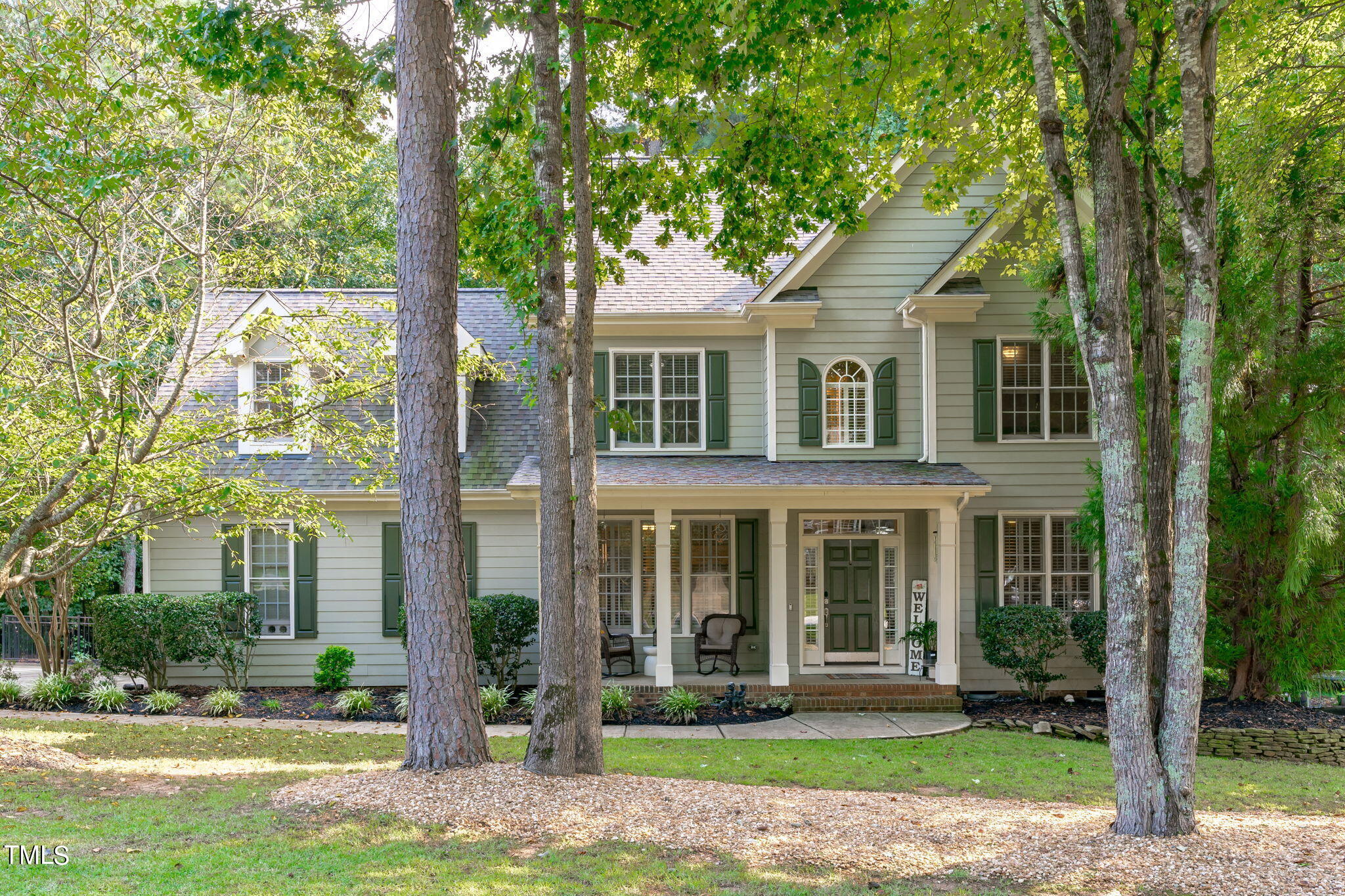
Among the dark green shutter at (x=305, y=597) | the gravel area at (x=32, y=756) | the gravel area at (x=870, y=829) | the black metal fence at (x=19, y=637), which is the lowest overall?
the black metal fence at (x=19, y=637)

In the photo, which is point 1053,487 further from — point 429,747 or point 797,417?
point 429,747

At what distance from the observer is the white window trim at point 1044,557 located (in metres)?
14.2

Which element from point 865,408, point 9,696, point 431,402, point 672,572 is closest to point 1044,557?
point 865,408

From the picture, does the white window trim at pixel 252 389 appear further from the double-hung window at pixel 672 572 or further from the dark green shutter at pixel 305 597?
the double-hung window at pixel 672 572

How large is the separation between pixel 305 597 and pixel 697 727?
6.66m

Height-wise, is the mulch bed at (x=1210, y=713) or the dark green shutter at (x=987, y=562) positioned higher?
the dark green shutter at (x=987, y=562)

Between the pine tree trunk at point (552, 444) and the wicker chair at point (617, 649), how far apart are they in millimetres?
6562

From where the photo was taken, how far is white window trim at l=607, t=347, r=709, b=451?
1493cm

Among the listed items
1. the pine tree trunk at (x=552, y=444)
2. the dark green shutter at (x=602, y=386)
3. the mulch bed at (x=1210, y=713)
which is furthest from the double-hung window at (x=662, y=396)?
the pine tree trunk at (x=552, y=444)

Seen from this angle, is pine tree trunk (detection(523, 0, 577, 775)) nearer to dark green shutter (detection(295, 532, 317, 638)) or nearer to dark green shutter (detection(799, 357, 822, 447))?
dark green shutter (detection(799, 357, 822, 447))

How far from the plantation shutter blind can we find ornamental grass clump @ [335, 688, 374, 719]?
80.9 inches

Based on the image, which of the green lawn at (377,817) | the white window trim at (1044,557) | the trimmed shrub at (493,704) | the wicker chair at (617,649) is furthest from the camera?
the white window trim at (1044,557)

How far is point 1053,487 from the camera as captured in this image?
14.3m

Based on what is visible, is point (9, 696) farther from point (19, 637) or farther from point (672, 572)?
point (672, 572)
